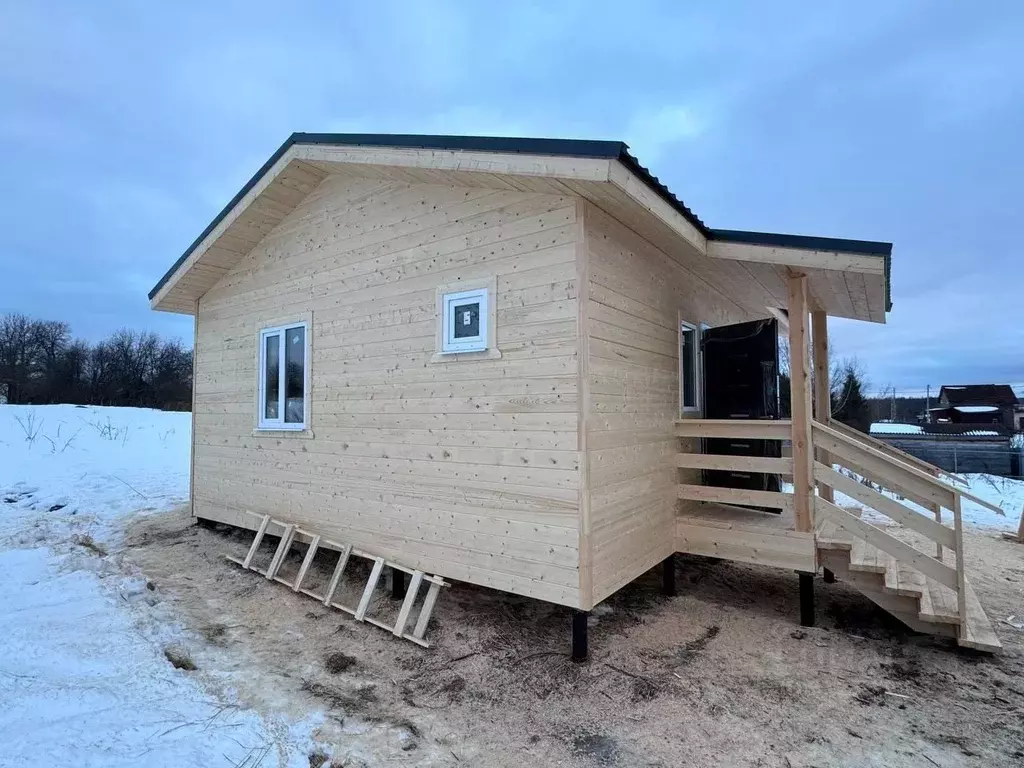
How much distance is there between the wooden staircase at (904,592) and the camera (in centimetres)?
406

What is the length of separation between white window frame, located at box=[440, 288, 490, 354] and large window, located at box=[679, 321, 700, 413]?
281 cm

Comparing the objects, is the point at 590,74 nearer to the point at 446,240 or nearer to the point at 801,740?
the point at 446,240

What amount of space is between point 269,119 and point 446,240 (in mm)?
14028

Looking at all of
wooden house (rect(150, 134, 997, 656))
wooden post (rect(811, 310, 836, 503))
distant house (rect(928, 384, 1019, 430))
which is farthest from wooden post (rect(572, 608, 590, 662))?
distant house (rect(928, 384, 1019, 430))

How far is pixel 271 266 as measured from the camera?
6.55 meters

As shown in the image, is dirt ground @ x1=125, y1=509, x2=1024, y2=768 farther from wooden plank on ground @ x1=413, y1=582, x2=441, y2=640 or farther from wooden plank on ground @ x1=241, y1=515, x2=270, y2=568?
wooden plank on ground @ x1=241, y1=515, x2=270, y2=568

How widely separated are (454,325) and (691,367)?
318 centimetres

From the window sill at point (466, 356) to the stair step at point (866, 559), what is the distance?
354 centimetres

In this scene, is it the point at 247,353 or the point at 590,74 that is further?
the point at 590,74

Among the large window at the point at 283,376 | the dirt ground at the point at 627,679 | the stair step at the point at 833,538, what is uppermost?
the large window at the point at 283,376

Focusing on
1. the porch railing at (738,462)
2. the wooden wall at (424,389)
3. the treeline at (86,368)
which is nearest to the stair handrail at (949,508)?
the porch railing at (738,462)

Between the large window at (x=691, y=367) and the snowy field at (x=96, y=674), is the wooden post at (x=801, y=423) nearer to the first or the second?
the large window at (x=691, y=367)

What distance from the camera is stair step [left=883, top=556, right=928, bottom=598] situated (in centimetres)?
420

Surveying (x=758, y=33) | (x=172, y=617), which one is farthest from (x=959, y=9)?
(x=172, y=617)
